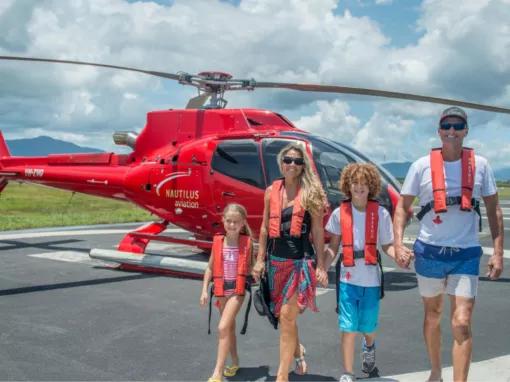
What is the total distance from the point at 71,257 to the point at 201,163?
365cm

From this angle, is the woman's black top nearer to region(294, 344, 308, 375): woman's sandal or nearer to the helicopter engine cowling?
region(294, 344, 308, 375): woman's sandal

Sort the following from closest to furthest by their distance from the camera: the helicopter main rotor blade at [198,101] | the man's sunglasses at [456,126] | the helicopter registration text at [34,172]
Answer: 1. the man's sunglasses at [456,126]
2. the helicopter main rotor blade at [198,101]
3. the helicopter registration text at [34,172]

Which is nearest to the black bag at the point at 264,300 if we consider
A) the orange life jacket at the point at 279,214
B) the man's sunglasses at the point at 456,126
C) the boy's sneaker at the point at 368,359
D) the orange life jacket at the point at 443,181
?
the orange life jacket at the point at 279,214

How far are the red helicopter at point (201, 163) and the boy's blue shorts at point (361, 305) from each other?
361 centimetres

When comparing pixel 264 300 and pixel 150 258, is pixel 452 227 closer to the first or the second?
pixel 264 300

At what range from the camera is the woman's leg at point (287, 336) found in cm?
402

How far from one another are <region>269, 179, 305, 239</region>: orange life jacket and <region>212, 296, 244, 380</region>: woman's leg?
0.62 m

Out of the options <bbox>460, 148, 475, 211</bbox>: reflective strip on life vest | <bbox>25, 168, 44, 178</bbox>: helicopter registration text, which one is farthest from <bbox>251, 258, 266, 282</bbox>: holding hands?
<bbox>25, 168, 44, 178</bbox>: helicopter registration text

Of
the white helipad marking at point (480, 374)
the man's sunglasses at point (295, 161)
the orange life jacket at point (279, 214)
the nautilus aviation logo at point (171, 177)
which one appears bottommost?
the white helipad marking at point (480, 374)

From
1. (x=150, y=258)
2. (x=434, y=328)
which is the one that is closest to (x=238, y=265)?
(x=434, y=328)

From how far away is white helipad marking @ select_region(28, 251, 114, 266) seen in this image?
10141 millimetres

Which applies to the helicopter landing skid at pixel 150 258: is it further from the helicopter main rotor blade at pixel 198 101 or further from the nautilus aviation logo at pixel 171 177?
the helicopter main rotor blade at pixel 198 101

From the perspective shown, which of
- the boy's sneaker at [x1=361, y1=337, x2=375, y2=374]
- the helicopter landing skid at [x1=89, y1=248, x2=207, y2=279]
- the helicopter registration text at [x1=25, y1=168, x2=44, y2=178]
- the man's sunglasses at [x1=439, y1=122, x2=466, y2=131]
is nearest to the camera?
the man's sunglasses at [x1=439, y1=122, x2=466, y2=131]

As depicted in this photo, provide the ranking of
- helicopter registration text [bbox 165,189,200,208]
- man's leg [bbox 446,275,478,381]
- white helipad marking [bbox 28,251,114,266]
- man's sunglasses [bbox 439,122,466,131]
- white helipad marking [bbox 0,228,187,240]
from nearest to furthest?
man's leg [bbox 446,275,478,381] < man's sunglasses [bbox 439,122,466,131] < helicopter registration text [bbox 165,189,200,208] < white helipad marking [bbox 28,251,114,266] < white helipad marking [bbox 0,228,187,240]
